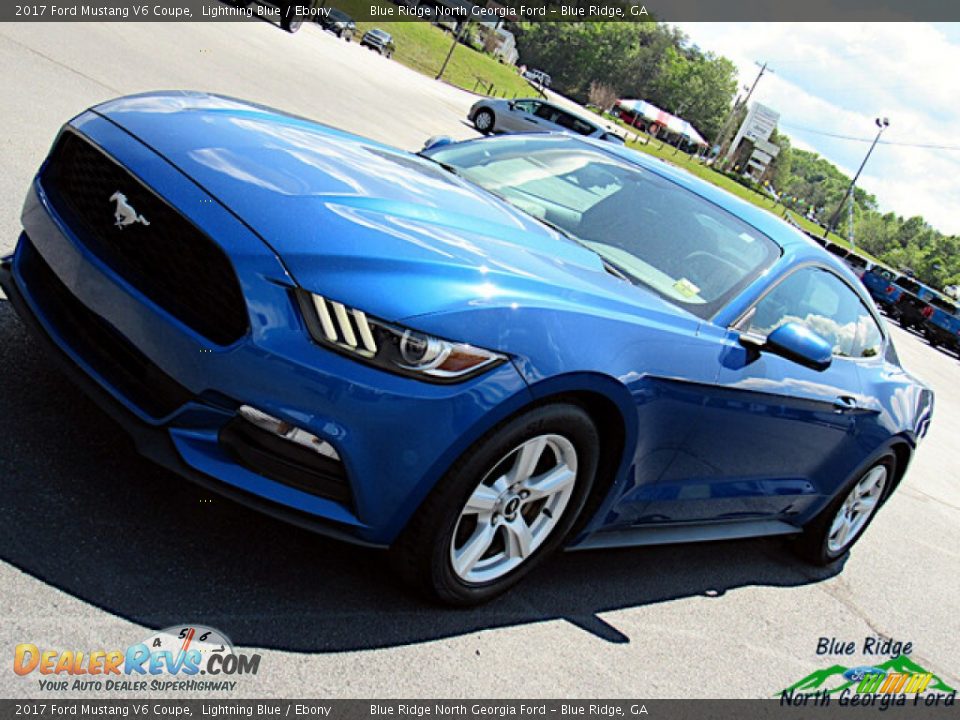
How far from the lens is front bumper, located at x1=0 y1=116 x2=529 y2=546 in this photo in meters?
2.55

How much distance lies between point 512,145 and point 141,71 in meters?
8.49

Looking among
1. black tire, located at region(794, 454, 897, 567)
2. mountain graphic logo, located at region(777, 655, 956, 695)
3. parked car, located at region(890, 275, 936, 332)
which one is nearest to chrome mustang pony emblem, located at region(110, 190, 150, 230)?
mountain graphic logo, located at region(777, 655, 956, 695)

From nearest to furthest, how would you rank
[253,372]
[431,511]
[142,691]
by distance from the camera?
1. [142,691]
2. [253,372]
3. [431,511]

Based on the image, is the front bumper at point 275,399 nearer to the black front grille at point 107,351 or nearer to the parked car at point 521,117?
the black front grille at point 107,351

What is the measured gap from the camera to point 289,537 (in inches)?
127

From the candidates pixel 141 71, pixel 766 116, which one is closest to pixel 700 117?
pixel 766 116

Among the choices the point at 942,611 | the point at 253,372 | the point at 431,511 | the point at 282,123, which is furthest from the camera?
the point at 942,611

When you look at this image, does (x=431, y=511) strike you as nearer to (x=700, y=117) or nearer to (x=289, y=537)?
(x=289, y=537)

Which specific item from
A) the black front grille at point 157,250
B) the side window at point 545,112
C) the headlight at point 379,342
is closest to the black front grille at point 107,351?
the black front grille at point 157,250

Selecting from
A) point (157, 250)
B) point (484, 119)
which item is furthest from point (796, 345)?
point (484, 119)

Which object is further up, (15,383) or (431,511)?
(431,511)

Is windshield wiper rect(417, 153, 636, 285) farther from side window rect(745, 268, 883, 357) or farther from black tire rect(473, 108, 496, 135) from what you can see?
black tire rect(473, 108, 496, 135)

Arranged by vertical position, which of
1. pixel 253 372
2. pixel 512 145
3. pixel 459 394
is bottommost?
pixel 253 372

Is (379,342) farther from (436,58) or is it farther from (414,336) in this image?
(436,58)
